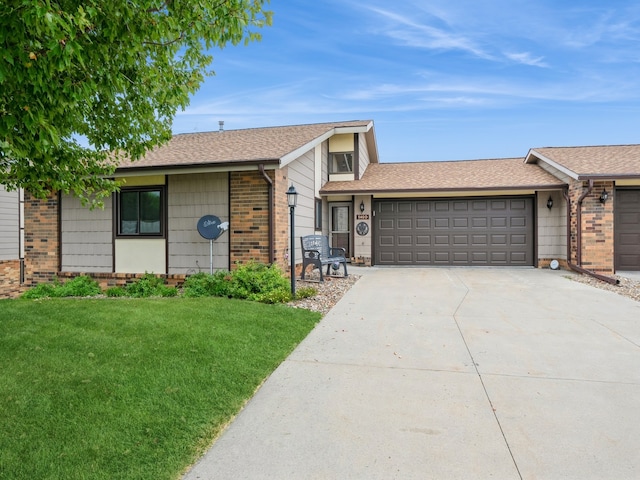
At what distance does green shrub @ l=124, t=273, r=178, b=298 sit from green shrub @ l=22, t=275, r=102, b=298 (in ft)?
2.69

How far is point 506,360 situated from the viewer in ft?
13.6

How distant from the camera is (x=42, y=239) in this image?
9.55m

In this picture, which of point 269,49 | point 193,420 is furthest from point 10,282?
point 193,420

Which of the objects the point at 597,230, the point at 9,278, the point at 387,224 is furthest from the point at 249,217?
the point at 9,278

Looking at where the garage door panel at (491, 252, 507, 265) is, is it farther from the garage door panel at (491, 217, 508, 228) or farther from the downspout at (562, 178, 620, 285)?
the downspout at (562, 178, 620, 285)

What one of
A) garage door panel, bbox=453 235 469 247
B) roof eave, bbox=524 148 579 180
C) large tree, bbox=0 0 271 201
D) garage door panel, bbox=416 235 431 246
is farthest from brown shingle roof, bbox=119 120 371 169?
roof eave, bbox=524 148 579 180

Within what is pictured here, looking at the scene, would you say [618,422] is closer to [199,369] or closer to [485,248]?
[199,369]

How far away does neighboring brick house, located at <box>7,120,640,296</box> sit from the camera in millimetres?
8383

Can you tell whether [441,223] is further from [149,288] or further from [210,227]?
[149,288]

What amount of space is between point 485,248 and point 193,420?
11.3 m

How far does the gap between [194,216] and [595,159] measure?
36.8ft

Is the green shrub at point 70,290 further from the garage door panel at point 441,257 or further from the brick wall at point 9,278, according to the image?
the garage door panel at point 441,257

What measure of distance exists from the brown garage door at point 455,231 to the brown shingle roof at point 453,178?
2.00ft

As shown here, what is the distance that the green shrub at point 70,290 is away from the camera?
8.55m
